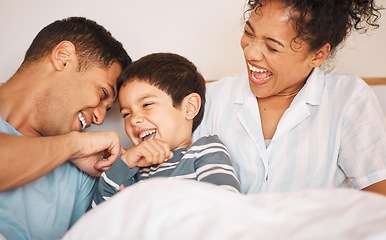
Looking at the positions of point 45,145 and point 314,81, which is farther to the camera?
point 314,81

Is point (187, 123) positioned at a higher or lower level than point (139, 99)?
lower

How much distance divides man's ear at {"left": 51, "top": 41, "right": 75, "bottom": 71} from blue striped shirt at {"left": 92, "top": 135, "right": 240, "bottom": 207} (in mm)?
428

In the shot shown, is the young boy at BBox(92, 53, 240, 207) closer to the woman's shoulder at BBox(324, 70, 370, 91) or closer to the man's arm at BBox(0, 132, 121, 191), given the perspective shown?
the man's arm at BBox(0, 132, 121, 191)

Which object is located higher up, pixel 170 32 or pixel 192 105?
pixel 170 32

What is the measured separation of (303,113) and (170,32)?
827mm

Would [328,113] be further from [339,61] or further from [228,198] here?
[228,198]

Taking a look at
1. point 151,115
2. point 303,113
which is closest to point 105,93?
point 151,115

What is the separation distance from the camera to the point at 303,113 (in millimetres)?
1308

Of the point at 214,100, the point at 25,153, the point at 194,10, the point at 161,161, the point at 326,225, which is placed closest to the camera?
the point at 326,225

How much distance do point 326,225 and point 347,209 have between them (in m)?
0.08

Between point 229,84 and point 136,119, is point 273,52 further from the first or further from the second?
point 136,119

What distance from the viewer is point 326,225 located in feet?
1.84

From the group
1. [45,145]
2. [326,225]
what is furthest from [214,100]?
[326,225]

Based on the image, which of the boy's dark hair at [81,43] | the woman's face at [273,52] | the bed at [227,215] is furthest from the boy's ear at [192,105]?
the bed at [227,215]
